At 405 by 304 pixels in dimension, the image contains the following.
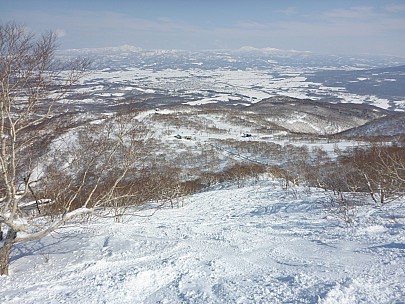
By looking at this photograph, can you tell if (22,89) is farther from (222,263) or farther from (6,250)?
(222,263)

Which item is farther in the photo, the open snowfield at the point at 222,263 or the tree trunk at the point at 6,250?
the tree trunk at the point at 6,250

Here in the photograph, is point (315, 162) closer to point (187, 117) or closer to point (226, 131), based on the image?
point (226, 131)

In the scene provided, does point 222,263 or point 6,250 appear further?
point 222,263

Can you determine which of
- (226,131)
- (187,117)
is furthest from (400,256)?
(187,117)

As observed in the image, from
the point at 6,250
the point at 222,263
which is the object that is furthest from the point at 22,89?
the point at 222,263

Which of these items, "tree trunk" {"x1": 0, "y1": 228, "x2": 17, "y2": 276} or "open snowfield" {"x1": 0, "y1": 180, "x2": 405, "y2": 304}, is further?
"tree trunk" {"x1": 0, "y1": 228, "x2": 17, "y2": 276}

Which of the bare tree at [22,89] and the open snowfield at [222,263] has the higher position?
the bare tree at [22,89]

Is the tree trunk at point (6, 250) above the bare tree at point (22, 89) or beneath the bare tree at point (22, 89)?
beneath

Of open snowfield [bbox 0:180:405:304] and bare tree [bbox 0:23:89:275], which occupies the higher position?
bare tree [bbox 0:23:89:275]
